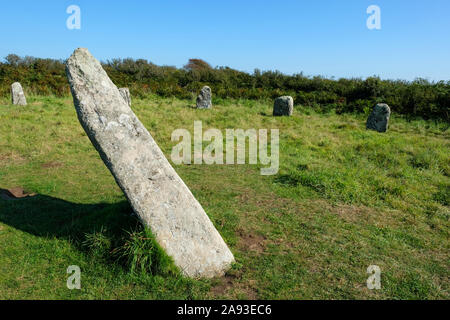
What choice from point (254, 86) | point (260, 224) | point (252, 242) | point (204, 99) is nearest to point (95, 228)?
point (252, 242)

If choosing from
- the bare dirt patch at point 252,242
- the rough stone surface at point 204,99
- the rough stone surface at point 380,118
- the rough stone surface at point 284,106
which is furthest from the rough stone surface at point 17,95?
the rough stone surface at point 380,118

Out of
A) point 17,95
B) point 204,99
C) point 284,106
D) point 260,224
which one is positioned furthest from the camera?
point 204,99

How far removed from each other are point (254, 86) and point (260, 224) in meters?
21.3

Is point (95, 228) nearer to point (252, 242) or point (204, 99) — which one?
point (252, 242)

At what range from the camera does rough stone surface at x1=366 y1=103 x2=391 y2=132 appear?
44.2 ft

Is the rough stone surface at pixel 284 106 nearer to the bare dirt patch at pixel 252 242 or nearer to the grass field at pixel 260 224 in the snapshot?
the grass field at pixel 260 224

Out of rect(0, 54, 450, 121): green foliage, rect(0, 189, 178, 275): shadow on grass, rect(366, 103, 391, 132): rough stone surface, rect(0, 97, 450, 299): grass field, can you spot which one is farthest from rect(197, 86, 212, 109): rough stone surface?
rect(0, 189, 178, 275): shadow on grass

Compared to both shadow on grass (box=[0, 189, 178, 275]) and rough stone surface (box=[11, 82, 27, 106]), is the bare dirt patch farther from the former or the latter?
rough stone surface (box=[11, 82, 27, 106])

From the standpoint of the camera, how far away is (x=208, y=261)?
3959 mm

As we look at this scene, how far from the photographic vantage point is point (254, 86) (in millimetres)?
25438

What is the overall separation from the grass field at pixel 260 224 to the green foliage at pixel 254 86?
840 centimetres
